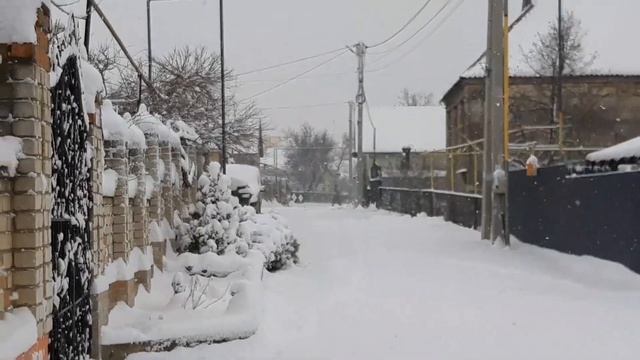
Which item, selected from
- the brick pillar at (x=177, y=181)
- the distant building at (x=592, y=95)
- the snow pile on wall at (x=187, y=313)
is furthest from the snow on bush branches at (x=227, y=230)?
the distant building at (x=592, y=95)

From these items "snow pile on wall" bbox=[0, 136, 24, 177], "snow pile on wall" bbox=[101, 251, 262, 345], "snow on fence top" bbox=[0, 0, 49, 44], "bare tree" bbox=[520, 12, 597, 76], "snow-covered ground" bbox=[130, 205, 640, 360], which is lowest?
"snow-covered ground" bbox=[130, 205, 640, 360]

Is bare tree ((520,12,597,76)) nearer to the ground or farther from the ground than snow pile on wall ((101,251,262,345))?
farther from the ground

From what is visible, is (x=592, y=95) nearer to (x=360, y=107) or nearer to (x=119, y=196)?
(x=360, y=107)

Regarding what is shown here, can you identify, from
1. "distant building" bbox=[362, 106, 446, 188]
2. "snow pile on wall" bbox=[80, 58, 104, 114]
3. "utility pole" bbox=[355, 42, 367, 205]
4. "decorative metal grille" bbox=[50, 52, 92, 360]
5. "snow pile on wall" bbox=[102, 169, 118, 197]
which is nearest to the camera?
"decorative metal grille" bbox=[50, 52, 92, 360]

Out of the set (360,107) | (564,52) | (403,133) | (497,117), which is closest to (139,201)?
(497,117)

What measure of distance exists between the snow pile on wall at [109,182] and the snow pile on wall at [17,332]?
2690 millimetres

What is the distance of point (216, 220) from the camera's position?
10.3 metres

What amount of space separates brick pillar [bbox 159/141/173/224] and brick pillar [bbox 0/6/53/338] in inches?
211

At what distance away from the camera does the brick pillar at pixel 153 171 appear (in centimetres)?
829

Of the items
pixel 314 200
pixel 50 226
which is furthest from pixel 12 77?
pixel 314 200

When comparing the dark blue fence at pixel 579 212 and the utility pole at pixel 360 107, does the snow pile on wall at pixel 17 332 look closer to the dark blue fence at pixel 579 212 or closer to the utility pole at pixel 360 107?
the dark blue fence at pixel 579 212

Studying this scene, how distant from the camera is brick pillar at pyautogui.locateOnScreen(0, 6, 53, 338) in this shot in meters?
3.62

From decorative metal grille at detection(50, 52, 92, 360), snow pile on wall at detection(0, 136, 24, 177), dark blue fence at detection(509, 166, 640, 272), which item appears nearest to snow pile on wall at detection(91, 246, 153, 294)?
decorative metal grille at detection(50, 52, 92, 360)

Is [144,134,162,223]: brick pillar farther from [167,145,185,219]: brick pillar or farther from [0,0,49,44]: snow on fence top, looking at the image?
[0,0,49,44]: snow on fence top
